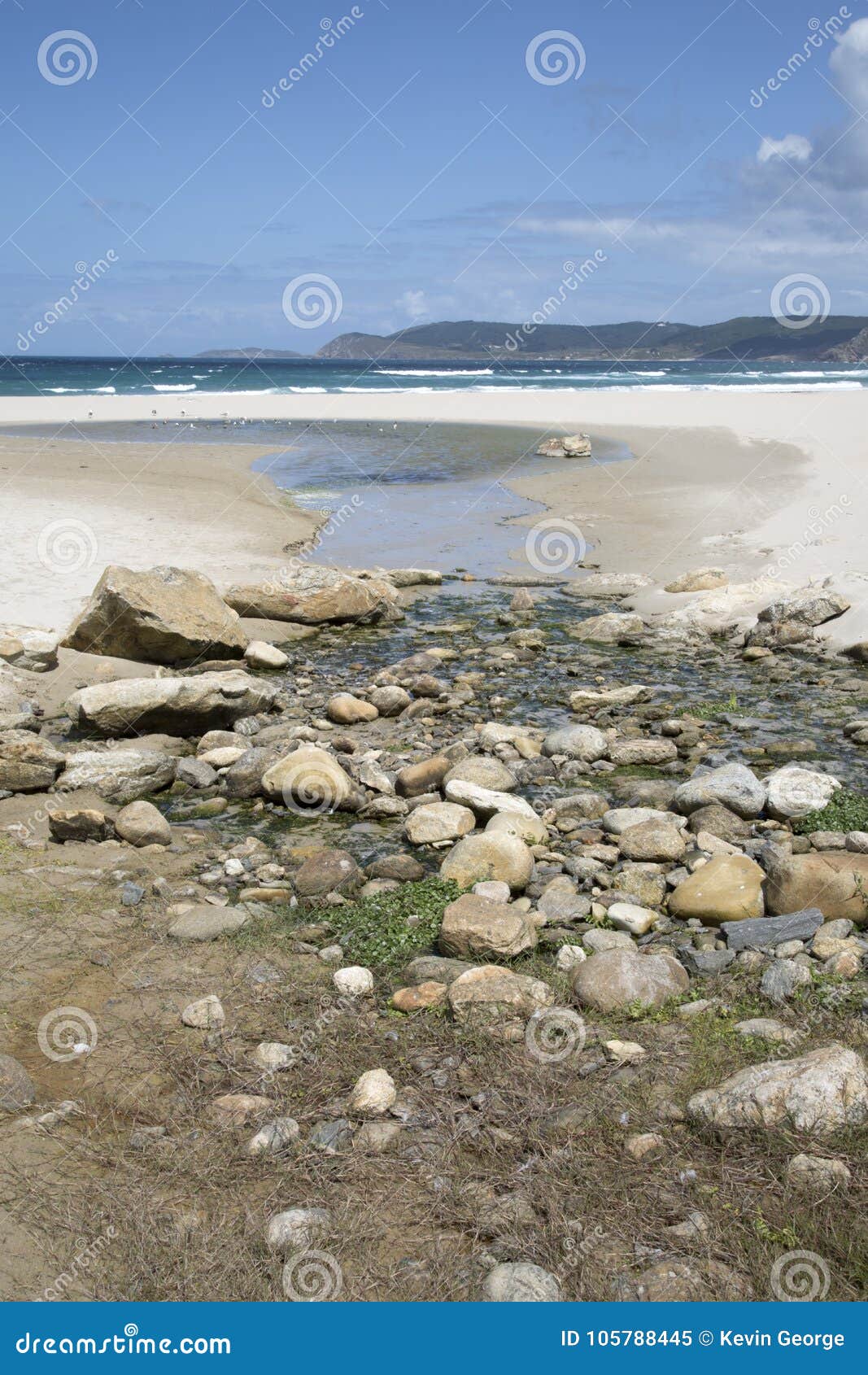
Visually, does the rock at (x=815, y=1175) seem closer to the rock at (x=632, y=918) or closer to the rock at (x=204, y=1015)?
the rock at (x=632, y=918)

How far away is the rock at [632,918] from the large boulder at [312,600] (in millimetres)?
7776

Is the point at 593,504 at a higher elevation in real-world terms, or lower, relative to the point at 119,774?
higher

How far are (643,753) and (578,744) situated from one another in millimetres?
561

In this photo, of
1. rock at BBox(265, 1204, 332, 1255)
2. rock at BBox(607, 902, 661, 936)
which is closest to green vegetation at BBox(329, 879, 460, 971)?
rock at BBox(607, 902, 661, 936)

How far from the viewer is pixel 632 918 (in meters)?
5.74

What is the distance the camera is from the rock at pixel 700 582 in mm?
13781

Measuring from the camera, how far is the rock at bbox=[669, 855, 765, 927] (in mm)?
5809

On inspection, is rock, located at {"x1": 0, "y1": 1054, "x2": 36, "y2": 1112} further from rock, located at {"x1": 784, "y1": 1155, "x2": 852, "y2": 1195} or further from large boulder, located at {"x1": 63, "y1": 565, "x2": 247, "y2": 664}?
large boulder, located at {"x1": 63, "y1": 565, "x2": 247, "y2": 664}

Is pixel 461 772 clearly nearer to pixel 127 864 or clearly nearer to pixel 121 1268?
pixel 127 864

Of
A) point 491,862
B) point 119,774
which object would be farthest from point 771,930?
point 119,774

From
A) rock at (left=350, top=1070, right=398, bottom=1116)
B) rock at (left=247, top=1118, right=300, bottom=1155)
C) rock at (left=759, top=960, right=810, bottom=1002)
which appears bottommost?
rock at (left=247, top=1118, right=300, bottom=1155)

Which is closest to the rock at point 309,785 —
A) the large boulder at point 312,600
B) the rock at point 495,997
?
the rock at point 495,997

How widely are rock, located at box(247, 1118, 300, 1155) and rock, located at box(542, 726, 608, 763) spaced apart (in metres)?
4.93

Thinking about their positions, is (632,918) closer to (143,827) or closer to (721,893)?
(721,893)
